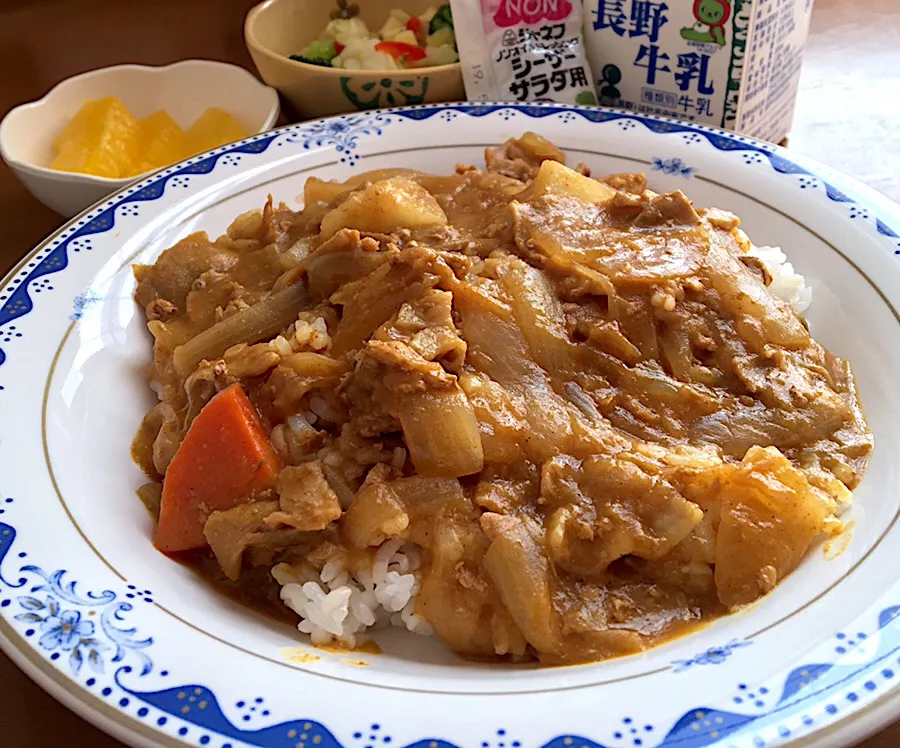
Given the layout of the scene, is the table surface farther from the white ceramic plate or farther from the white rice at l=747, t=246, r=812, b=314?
the white rice at l=747, t=246, r=812, b=314

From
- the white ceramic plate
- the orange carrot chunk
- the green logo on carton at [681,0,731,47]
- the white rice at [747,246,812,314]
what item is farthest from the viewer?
the green logo on carton at [681,0,731,47]

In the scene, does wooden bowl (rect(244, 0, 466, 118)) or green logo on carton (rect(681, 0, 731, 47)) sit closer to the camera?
green logo on carton (rect(681, 0, 731, 47))

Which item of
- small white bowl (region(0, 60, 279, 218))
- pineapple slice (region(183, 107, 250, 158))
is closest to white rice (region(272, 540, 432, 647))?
small white bowl (region(0, 60, 279, 218))

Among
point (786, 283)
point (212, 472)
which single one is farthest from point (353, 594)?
point (786, 283)

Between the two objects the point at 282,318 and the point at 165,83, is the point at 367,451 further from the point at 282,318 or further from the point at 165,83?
the point at 165,83

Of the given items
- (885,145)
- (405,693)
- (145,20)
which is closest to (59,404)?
(405,693)

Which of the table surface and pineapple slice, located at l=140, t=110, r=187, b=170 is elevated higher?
pineapple slice, located at l=140, t=110, r=187, b=170

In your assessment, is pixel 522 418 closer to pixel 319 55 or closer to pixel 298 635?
pixel 298 635
